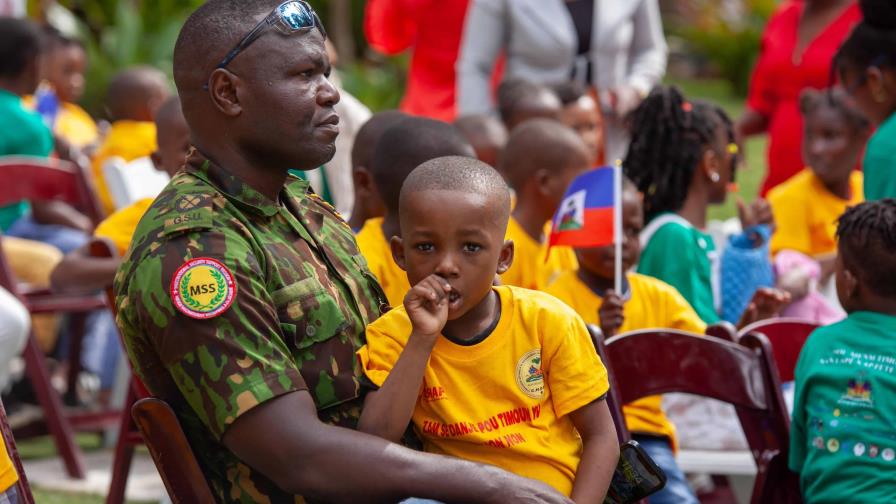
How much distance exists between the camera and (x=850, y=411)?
3551mm

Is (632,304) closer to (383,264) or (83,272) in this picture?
(383,264)

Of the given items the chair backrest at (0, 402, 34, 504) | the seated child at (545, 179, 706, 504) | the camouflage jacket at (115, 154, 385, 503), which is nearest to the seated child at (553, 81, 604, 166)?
the seated child at (545, 179, 706, 504)

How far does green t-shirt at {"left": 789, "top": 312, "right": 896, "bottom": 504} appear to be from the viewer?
349cm

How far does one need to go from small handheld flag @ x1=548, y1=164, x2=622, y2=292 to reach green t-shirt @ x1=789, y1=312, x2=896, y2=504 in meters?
0.68

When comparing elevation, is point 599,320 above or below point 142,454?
above

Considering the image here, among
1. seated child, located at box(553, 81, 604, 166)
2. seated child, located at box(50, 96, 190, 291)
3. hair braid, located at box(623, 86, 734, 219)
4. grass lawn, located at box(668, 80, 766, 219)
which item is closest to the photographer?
seated child, located at box(50, 96, 190, 291)

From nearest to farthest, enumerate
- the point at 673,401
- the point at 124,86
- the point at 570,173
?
the point at 673,401 → the point at 570,173 → the point at 124,86

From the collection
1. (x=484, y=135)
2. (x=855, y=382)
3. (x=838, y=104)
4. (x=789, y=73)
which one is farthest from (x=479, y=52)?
(x=855, y=382)

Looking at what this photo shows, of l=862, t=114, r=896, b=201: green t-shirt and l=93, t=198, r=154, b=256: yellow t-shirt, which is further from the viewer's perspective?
l=93, t=198, r=154, b=256: yellow t-shirt

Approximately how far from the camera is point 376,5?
805 cm

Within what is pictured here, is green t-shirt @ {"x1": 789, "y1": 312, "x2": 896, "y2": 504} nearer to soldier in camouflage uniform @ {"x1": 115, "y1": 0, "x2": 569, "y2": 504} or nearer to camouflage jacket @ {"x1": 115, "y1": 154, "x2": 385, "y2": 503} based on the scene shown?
soldier in camouflage uniform @ {"x1": 115, "y1": 0, "x2": 569, "y2": 504}

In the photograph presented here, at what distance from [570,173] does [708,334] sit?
139 centimetres

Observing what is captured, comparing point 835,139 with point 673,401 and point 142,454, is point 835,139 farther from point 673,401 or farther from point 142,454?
point 142,454

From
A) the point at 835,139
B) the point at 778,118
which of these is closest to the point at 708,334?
the point at 835,139
